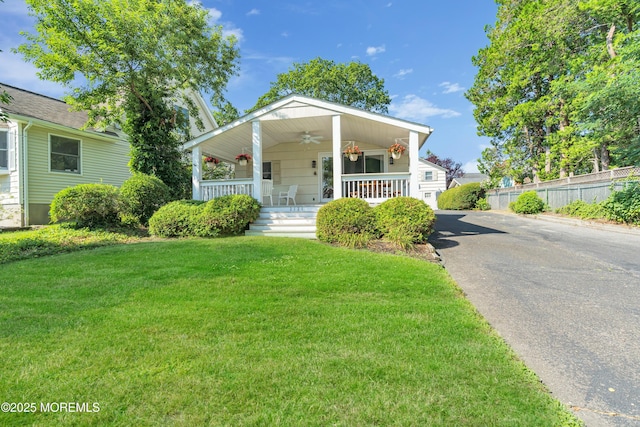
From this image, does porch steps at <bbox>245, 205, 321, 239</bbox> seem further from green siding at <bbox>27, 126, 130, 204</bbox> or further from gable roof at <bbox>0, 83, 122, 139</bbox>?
gable roof at <bbox>0, 83, 122, 139</bbox>

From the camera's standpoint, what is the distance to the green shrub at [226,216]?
8.02m

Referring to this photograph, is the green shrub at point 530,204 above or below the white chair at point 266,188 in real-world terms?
below

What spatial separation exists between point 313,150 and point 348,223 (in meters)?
5.81

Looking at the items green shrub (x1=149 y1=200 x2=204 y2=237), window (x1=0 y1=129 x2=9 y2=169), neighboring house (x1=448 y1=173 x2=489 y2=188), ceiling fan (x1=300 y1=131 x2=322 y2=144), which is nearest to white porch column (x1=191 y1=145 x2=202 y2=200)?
green shrub (x1=149 y1=200 x2=204 y2=237)

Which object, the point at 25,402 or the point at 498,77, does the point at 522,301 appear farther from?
the point at 498,77

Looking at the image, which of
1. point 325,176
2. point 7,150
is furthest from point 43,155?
point 325,176

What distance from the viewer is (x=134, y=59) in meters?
10.8

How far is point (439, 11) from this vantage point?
12883 mm

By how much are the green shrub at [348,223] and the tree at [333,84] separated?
77.8 ft

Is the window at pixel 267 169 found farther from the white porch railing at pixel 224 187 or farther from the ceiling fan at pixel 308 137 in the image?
the white porch railing at pixel 224 187

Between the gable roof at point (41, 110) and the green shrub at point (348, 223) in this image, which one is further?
the gable roof at point (41, 110)

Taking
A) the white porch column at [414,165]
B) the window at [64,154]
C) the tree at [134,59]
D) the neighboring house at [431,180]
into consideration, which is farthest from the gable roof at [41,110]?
the neighboring house at [431,180]

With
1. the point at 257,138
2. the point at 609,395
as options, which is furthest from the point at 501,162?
the point at 609,395

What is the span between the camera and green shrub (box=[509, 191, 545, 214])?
15.1 meters
